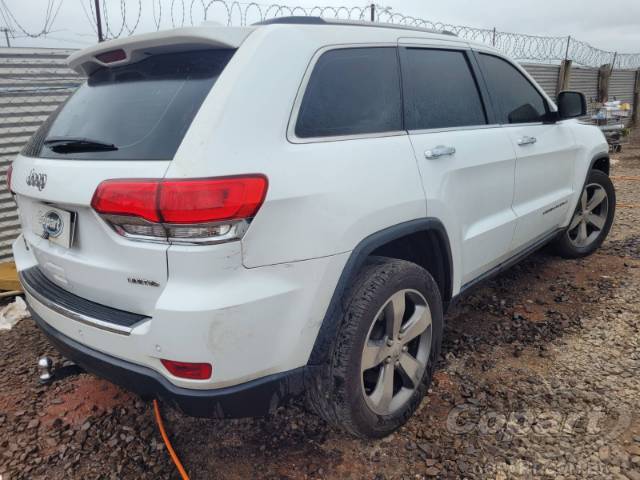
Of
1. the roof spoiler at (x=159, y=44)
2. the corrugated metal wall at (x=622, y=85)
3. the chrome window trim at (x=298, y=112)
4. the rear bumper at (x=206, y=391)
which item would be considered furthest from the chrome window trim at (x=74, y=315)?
the corrugated metal wall at (x=622, y=85)

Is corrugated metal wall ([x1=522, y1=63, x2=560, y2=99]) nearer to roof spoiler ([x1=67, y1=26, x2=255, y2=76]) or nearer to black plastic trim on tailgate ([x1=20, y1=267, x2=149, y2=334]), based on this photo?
roof spoiler ([x1=67, y1=26, x2=255, y2=76])

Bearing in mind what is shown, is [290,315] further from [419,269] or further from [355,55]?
[355,55]

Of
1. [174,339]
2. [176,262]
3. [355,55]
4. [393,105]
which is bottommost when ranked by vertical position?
[174,339]

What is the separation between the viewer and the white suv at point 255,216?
1.56 metres

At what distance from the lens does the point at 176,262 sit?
5.03 feet

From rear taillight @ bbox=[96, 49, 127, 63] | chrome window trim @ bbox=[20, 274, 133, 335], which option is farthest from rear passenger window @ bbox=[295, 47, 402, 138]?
chrome window trim @ bbox=[20, 274, 133, 335]

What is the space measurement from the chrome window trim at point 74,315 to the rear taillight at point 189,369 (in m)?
0.19

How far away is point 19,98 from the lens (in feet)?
14.9

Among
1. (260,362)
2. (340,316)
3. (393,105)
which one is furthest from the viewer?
(393,105)

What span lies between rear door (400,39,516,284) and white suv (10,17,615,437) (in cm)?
2

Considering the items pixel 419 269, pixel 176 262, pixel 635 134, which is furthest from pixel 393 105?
pixel 635 134

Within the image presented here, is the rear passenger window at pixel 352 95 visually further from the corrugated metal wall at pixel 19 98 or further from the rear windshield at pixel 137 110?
the corrugated metal wall at pixel 19 98

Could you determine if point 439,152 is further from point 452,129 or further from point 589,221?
point 589,221

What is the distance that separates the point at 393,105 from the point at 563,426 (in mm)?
1686
